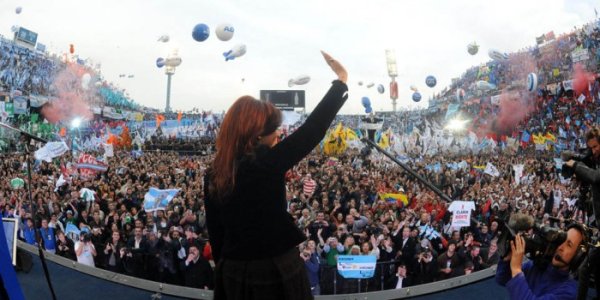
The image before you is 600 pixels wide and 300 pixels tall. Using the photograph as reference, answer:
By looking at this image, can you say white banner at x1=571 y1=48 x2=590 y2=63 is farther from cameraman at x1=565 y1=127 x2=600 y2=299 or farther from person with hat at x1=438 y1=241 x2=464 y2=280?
cameraman at x1=565 y1=127 x2=600 y2=299

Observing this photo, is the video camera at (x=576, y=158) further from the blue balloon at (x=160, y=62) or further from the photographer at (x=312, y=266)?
the blue balloon at (x=160, y=62)

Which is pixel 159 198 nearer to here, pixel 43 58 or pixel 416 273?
pixel 416 273

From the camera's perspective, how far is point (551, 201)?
10.5 metres

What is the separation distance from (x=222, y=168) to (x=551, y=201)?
10.9 metres

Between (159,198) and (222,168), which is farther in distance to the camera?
(159,198)

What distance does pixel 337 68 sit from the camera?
1665mm

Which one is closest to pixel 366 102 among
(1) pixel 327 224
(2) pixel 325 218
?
(2) pixel 325 218

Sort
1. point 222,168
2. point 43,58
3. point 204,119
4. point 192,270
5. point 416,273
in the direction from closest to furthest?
point 222,168, point 192,270, point 416,273, point 204,119, point 43,58

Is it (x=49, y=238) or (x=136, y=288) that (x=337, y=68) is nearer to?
(x=136, y=288)

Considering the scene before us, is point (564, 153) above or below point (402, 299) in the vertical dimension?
above

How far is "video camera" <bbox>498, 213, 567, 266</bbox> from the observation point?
6.91 feet

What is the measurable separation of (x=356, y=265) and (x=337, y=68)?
4.66 m

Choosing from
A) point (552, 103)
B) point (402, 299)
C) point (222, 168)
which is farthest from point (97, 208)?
point (552, 103)

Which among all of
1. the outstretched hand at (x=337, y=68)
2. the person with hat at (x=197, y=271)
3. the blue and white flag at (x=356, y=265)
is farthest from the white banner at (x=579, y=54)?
the outstretched hand at (x=337, y=68)
